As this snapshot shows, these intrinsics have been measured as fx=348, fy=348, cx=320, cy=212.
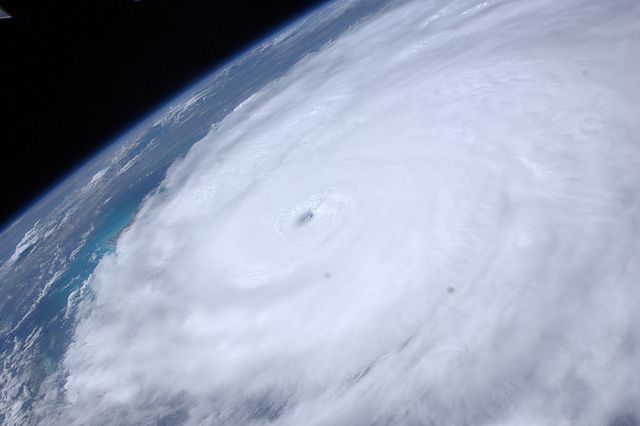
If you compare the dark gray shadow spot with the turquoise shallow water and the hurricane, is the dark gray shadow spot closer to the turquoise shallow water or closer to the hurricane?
the hurricane

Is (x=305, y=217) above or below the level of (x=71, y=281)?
below

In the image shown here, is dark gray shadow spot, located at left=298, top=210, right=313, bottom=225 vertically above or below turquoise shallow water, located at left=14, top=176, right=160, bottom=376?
below

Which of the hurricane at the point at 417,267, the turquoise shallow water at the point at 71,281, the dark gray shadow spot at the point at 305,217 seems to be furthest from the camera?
the turquoise shallow water at the point at 71,281

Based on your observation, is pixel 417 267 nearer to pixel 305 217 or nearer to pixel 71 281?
pixel 305 217

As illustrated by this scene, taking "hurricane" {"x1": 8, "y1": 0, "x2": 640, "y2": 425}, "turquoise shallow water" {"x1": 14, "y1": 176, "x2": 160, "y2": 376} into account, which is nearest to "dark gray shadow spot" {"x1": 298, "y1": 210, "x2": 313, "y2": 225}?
"hurricane" {"x1": 8, "y1": 0, "x2": 640, "y2": 425}

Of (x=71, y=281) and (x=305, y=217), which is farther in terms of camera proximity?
(x=71, y=281)

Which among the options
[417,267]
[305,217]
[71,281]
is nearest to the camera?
[417,267]

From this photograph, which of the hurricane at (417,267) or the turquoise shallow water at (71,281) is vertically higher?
the turquoise shallow water at (71,281)

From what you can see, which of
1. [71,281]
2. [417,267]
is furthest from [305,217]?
[71,281]

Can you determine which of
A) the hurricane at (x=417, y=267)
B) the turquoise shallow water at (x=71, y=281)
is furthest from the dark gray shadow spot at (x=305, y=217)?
the turquoise shallow water at (x=71, y=281)

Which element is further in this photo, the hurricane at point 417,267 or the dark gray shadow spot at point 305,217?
the dark gray shadow spot at point 305,217

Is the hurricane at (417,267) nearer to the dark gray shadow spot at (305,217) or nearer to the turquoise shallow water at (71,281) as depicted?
the dark gray shadow spot at (305,217)

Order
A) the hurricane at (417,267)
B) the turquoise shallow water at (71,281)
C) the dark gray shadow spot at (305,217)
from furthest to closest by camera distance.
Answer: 1. the turquoise shallow water at (71,281)
2. the dark gray shadow spot at (305,217)
3. the hurricane at (417,267)
